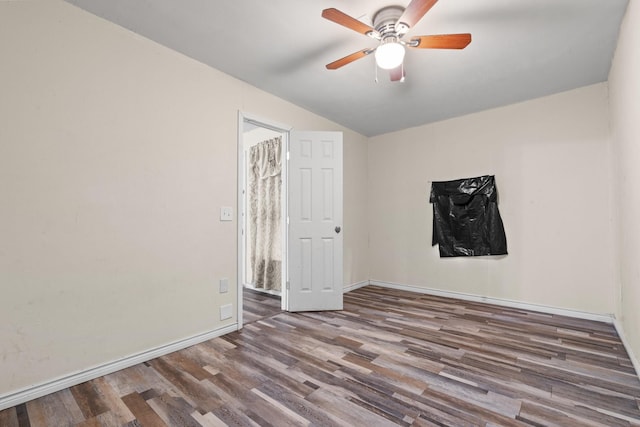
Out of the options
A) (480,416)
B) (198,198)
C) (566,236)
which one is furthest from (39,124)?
(566,236)

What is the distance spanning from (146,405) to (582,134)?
4413mm

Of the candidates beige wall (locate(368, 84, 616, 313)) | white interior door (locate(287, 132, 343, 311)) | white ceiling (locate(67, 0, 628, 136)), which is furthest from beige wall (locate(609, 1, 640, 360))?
white interior door (locate(287, 132, 343, 311))

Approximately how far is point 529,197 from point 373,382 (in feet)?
9.30

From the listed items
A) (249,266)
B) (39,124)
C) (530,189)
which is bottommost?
(249,266)

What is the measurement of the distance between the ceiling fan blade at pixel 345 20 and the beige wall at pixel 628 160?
1.55 metres

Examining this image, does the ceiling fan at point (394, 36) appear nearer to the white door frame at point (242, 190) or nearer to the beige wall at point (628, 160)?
the beige wall at point (628, 160)

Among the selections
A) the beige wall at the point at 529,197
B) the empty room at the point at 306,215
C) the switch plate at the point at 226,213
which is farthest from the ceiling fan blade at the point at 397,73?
the beige wall at the point at 529,197

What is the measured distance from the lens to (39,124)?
1.78m

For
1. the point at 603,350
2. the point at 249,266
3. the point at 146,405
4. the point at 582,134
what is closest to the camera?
the point at 146,405

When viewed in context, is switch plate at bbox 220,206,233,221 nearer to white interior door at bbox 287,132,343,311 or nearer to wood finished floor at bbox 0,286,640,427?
white interior door at bbox 287,132,343,311

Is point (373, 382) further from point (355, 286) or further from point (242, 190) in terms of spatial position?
point (355, 286)

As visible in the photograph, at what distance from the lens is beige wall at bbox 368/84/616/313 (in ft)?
9.88

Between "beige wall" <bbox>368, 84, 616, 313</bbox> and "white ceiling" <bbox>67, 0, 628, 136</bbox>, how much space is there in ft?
1.14

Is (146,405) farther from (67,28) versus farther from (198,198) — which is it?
(67,28)
